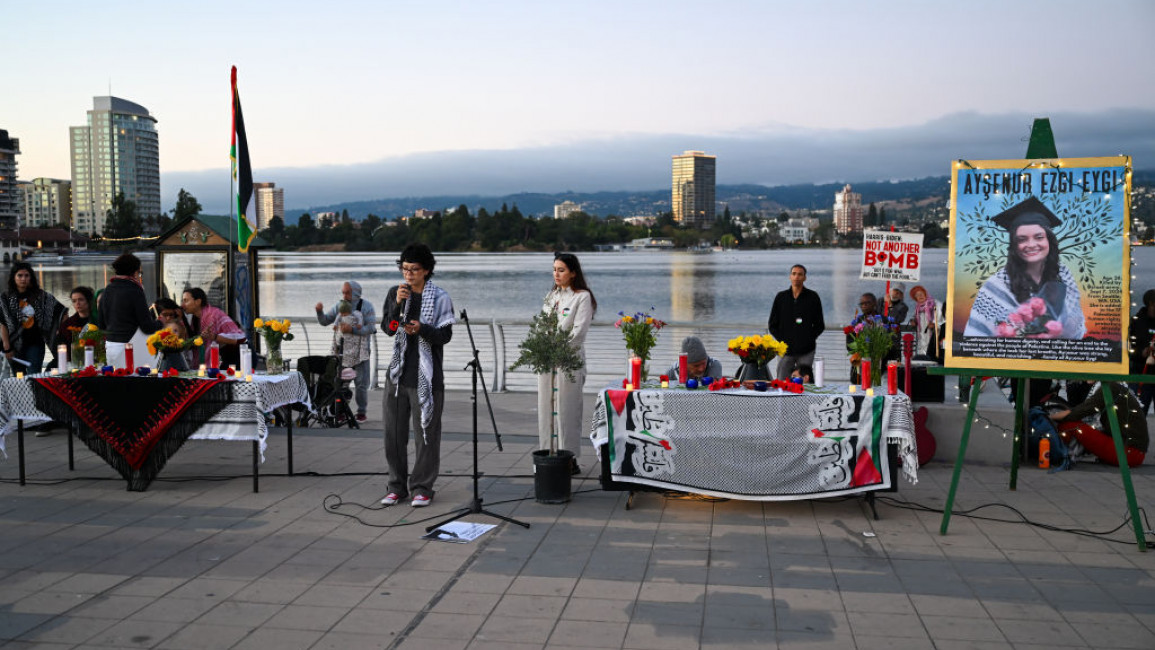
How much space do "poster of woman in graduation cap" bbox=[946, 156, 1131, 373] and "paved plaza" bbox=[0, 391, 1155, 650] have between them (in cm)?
124

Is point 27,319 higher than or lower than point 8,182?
lower

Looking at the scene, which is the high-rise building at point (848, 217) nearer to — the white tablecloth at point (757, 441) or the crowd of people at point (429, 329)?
the crowd of people at point (429, 329)

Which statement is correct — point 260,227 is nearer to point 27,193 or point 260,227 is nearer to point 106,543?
point 106,543

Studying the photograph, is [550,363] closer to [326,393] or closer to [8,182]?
[326,393]

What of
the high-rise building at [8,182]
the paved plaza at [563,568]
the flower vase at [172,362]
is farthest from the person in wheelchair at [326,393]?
the high-rise building at [8,182]

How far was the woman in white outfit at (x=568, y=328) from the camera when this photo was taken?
24.0 feet

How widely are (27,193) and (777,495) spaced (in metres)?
112

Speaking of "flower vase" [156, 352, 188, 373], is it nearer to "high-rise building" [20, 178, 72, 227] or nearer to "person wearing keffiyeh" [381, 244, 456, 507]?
"person wearing keffiyeh" [381, 244, 456, 507]

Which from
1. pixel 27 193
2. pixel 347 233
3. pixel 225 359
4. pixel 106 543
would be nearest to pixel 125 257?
pixel 225 359

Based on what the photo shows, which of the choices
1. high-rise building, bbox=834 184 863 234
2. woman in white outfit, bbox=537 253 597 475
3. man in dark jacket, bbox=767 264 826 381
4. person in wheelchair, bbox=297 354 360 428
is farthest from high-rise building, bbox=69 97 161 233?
high-rise building, bbox=834 184 863 234

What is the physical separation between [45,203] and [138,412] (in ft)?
352

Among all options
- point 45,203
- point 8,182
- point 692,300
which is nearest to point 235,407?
point 692,300

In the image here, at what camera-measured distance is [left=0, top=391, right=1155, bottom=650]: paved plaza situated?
169 inches

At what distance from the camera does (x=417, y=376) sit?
6.63m
